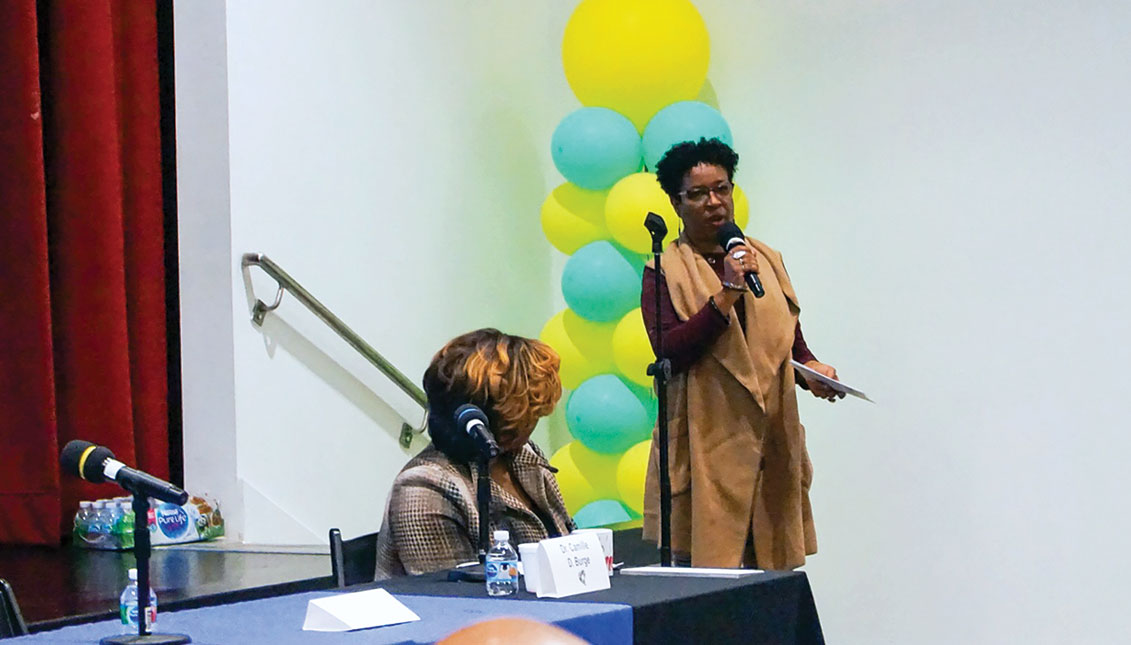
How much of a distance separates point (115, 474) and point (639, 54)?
272 centimetres

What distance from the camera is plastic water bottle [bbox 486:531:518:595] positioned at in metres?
1.89

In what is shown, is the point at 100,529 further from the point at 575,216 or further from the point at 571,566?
the point at 571,566

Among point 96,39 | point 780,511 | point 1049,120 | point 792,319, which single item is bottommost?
point 780,511

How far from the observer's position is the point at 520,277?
488cm

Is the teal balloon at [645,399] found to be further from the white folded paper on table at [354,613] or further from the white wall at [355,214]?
the white folded paper on table at [354,613]

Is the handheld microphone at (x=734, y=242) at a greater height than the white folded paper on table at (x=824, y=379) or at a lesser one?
greater

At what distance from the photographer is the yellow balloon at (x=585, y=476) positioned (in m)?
4.10

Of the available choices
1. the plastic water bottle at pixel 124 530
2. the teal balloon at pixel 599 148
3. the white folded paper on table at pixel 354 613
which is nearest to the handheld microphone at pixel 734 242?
the white folded paper on table at pixel 354 613

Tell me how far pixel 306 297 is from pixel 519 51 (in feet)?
4.97

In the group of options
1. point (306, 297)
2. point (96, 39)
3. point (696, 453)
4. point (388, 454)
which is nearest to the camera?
point (696, 453)

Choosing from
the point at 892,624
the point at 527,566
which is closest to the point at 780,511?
the point at 527,566

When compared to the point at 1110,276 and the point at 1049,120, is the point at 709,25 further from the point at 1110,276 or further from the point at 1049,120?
the point at 1110,276

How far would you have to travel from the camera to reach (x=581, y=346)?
162 inches

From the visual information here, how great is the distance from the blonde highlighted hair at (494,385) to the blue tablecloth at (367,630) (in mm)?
509
